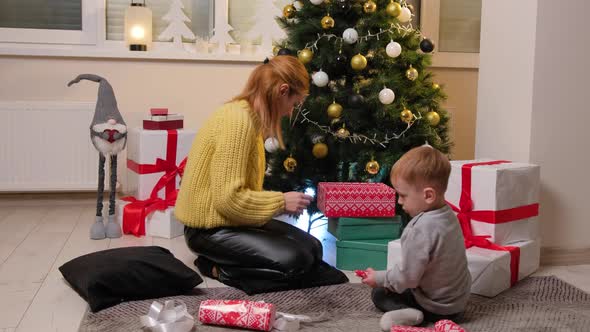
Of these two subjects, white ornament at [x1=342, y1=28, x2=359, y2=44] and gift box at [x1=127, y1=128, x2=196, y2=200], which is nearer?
white ornament at [x1=342, y1=28, x2=359, y2=44]

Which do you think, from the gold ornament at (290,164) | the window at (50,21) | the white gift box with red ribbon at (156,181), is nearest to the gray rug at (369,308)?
the gold ornament at (290,164)

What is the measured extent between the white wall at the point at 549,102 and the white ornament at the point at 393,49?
408mm

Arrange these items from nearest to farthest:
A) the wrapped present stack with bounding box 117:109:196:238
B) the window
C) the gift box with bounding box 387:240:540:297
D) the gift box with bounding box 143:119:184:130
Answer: the gift box with bounding box 387:240:540:297 → the wrapped present stack with bounding box 117:109:196:238 → the gift box with bounding box 143:119:184:130 → the window

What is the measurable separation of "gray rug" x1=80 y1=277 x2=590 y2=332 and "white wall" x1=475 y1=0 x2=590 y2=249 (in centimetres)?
42

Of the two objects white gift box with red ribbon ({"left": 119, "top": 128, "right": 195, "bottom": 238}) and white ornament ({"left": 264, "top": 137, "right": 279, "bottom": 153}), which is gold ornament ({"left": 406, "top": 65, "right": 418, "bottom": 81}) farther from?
white gift box with red ribbon ({"left": 119, "top": 128, "right": 195, "bottom": 238})

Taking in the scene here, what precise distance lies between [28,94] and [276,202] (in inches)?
84.2

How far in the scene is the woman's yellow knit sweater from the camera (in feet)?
7.55

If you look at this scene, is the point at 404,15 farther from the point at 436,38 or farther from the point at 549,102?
the point at 436,38

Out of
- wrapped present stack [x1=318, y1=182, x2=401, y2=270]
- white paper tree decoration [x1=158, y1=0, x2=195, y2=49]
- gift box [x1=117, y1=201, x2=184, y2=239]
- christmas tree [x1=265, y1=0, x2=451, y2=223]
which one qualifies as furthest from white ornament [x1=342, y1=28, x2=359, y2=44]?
white paper tree decoration [x1=158, y1=0, x2=195, y2=49]

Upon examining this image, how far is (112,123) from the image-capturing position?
121 inches

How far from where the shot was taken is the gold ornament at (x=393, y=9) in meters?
2.94

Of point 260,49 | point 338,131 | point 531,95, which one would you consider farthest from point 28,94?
point 531,95

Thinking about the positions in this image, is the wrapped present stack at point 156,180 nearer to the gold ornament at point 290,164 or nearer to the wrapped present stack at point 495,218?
the gold ornament at point 290,164

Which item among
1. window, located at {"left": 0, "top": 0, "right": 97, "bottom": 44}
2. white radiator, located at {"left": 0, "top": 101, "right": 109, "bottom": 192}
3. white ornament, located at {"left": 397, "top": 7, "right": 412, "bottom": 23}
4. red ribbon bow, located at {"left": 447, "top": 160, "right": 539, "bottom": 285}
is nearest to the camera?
red ribbon bow, located at {"left": 447, "top": 160, "right": 539, "bottom": 285}
